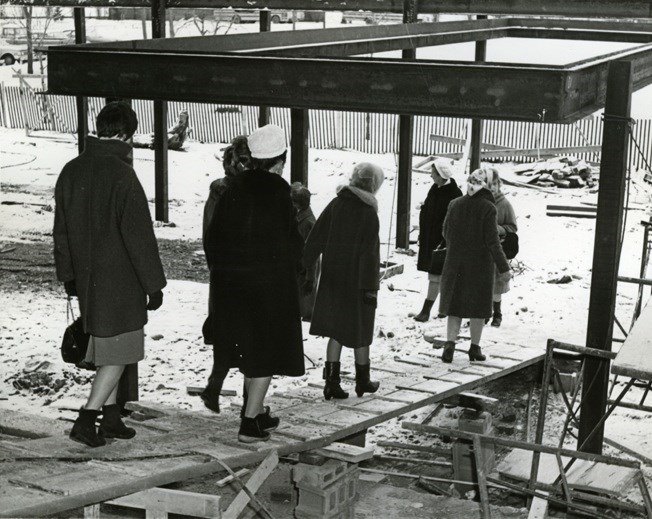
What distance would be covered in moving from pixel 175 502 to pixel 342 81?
2.84m

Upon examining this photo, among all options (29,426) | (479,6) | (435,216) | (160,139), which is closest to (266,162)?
(29,426)

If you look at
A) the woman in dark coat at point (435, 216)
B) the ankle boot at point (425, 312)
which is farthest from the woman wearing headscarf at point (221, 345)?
the ankle boot at point (425, 312)

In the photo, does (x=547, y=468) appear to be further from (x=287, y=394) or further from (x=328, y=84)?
(x=328, y=84)

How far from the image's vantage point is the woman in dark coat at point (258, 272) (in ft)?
20.0

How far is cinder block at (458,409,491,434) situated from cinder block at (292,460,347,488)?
2205mm

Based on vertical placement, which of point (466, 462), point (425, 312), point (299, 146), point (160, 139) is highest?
point (299, 146)

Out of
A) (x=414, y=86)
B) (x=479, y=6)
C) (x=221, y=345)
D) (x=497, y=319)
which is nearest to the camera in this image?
(x=221, y=345)

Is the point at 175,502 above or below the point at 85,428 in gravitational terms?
below

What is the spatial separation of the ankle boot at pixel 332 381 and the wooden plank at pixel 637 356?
2.19m

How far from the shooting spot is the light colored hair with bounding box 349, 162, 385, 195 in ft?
23.9

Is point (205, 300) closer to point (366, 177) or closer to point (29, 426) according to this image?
point (29, 426)

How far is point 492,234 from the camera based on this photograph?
29.1 feet

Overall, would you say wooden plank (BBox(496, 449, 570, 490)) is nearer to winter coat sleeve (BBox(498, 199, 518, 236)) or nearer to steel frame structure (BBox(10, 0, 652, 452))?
steel frame structure (BBox(10, 0, 652, 452))

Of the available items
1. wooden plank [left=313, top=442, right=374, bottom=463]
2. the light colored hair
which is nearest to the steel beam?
the light colored hair
